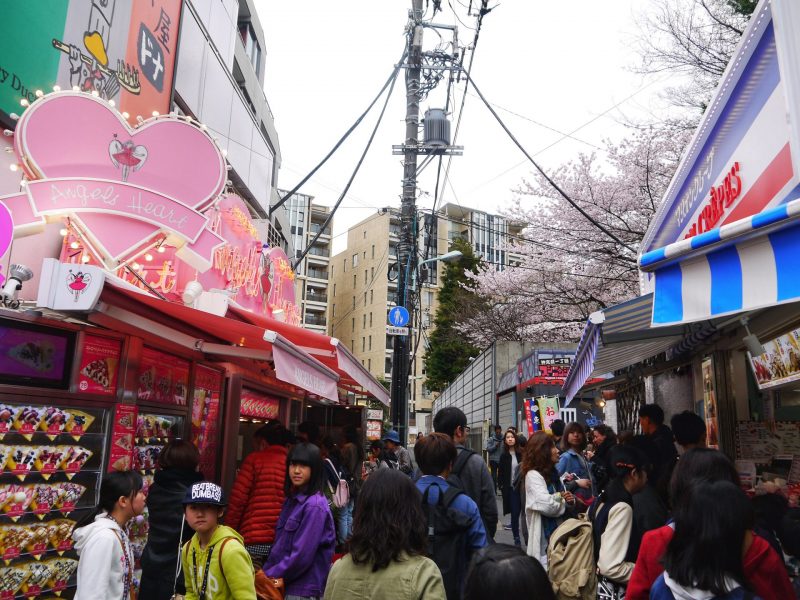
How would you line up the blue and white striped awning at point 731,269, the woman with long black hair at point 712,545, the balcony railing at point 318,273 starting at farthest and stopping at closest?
the balcony railing at point 318,273, the blue and white striped awning at point 731,269, the woman with long black hair at point 712,545

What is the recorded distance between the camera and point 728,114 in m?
4.79

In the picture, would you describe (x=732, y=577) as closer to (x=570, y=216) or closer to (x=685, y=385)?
(x=685, y=385)

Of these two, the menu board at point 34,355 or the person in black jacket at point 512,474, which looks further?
the person in black jacket at point 512,474

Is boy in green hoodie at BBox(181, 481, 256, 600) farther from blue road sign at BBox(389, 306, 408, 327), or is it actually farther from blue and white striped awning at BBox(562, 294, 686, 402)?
blue road sign at BBox(389, 306, 408, 327)

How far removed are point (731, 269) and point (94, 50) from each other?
6.80m

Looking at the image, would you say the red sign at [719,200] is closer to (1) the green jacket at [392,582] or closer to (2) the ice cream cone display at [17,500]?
(1) the green jacket at [392,582]

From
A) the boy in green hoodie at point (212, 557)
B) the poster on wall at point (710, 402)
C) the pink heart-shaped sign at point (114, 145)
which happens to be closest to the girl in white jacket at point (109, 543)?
the boy in green hoodie at point (212, 557)

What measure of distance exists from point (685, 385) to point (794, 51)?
552cm

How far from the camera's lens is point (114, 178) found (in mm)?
6309

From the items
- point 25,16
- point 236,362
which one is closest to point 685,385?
point 236,362

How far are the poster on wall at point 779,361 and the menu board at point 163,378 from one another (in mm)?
5918

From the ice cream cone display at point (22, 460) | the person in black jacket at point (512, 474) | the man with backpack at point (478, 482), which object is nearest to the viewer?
the man with backpack at point (478, 482)

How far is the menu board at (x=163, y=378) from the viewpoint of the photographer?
21.4 feet

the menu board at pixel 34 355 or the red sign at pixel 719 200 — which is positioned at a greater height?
the red sign at pixel 719 200
